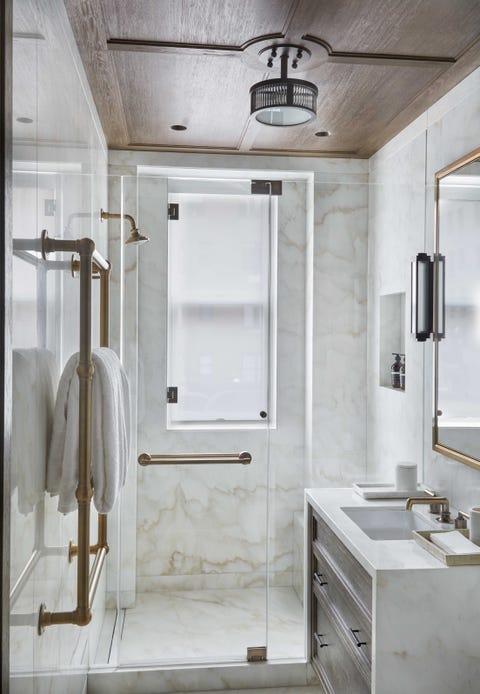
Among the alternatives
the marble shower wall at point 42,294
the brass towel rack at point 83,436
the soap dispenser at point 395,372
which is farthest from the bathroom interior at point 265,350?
the brass towel rack at point 83,436

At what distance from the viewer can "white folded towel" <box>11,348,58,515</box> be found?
130 centimetres

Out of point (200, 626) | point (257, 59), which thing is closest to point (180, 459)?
point (200, 626)

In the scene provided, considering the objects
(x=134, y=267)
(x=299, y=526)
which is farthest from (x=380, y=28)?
(x=299, y=526)

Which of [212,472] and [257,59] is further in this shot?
[212,472]

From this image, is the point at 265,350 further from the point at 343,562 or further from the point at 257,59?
the point at 257,59

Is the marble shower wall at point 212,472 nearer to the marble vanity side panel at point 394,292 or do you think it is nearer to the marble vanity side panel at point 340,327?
the marble vanity side panel at point 340,327

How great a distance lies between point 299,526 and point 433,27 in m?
1.91

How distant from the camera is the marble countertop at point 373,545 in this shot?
5.70 ft

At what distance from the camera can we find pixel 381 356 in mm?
2629

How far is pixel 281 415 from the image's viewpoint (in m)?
2.63

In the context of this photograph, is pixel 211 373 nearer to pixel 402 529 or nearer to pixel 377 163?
pixel 402 529

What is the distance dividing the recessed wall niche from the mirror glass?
9.2 inches

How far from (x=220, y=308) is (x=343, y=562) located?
109 cm

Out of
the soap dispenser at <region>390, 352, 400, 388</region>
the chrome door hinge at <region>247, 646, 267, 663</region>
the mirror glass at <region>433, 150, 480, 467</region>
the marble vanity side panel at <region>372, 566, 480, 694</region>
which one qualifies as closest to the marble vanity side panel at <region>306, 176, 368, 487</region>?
the soap dispenser at <region>390, 352, 400, 388</region>
